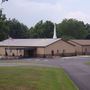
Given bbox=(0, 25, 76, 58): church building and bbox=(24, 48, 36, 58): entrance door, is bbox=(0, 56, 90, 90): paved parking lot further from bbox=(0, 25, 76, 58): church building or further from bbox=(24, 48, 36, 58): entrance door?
bbox=(24, 48, 36, 58): entrance door

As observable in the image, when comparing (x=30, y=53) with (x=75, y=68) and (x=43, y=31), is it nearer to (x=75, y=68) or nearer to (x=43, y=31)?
(x=75, y=68)

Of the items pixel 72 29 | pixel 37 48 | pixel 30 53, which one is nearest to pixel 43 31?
pixel 72 29

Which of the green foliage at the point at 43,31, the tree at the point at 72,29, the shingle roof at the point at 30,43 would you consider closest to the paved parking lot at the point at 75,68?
the shingle roof at the point at 30,43

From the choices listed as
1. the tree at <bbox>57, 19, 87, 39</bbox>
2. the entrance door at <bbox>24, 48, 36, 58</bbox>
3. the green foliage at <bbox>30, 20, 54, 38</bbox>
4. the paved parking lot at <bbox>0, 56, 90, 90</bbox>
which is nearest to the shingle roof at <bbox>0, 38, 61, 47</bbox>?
the entrance door at <bbox>24, 48, 36, 58</bbox>

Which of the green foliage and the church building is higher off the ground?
the green foliage

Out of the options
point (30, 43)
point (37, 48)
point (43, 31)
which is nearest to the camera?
point (37, 48)

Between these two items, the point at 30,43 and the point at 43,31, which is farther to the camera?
the point at 43,31

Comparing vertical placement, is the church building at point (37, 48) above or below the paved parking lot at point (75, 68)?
above

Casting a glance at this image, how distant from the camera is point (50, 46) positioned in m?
89.7

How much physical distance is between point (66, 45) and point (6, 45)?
1527 cm

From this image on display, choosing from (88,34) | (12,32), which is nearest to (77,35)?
(88,34)

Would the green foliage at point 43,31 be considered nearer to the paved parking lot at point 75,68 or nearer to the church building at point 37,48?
the church building at point 37,48

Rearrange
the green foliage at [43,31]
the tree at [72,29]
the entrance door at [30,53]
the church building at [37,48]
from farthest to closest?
the tree at [72,29] → the green foliage at [43,31] → the entrance door at [30,53] → the church building at [37,48]

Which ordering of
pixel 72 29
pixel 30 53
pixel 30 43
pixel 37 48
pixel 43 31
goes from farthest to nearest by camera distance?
pixel 72 29 → pixel 43 31 → pixel 30 43 → pixel 30 53 → pixel 37 48
